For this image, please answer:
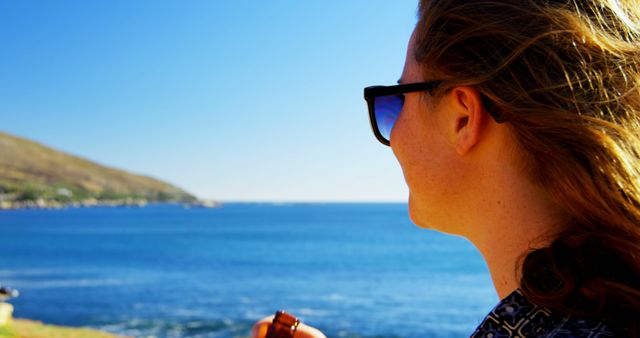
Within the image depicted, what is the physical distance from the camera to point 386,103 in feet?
3.95

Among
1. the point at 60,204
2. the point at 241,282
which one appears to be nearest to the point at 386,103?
the point at 241,282

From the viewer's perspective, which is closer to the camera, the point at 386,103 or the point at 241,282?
the point at 386,103

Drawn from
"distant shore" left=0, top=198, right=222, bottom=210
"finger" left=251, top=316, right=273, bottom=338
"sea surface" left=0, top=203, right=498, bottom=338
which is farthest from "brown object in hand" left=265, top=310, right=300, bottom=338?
"distant shore" left=0, top=198, right=222, bottom=210

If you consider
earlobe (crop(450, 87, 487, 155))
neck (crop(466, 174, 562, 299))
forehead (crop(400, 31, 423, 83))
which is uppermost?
forehead (crop(400, 31, 423, 83))

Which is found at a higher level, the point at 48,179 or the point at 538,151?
the point at 48,179

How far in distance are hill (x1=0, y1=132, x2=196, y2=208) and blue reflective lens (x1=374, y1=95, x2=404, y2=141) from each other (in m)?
171

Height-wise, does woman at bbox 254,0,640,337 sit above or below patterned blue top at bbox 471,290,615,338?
above

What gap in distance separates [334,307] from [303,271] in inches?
870

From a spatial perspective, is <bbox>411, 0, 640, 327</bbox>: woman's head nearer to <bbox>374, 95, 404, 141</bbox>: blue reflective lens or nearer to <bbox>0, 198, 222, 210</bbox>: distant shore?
<bbox>374, 95, 404, 141</bbox>: blue reflective lens

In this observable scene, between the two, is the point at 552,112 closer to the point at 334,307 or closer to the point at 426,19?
the point at 426,19

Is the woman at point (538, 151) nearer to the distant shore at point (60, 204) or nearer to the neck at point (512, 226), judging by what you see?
the neck at point (512, 226)

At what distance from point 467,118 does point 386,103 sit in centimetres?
22

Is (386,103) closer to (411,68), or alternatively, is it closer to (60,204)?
(411,68)

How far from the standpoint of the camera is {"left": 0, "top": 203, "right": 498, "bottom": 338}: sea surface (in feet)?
99.1
